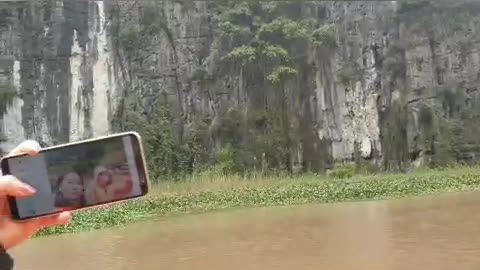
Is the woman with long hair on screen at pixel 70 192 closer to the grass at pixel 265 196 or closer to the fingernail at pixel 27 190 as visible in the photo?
the fingernail at pixel 27 190

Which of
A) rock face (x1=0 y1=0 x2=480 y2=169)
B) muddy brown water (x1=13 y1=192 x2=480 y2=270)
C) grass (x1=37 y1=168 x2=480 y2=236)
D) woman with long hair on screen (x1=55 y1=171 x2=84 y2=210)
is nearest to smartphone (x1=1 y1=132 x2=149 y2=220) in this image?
woman with long hair on screen (x1=55 y1=171 x2=84 y2=210)

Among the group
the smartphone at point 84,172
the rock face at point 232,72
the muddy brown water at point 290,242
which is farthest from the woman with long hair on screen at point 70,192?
the rock face at point 232,72

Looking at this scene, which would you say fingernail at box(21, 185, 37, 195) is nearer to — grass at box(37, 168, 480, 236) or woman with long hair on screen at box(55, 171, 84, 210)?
woman with long hair on screen at box(55, 171, 84, 210)

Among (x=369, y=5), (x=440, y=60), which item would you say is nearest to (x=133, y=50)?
(x=369, y=5)

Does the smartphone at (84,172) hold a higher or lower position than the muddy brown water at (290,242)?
higher

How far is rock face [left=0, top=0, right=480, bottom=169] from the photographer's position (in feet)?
63.8

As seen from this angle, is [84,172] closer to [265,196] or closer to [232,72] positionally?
[265,196]

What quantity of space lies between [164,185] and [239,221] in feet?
26.2

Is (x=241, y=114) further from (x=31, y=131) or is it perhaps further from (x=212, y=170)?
(x=31, y=131)

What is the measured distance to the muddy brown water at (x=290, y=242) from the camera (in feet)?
17.3

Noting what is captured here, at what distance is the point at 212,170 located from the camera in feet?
61.9

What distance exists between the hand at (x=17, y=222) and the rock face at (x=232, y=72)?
1835cm

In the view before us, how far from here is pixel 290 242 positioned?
6.67 m

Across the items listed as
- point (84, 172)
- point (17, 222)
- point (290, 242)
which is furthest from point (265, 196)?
point (17, 222)
